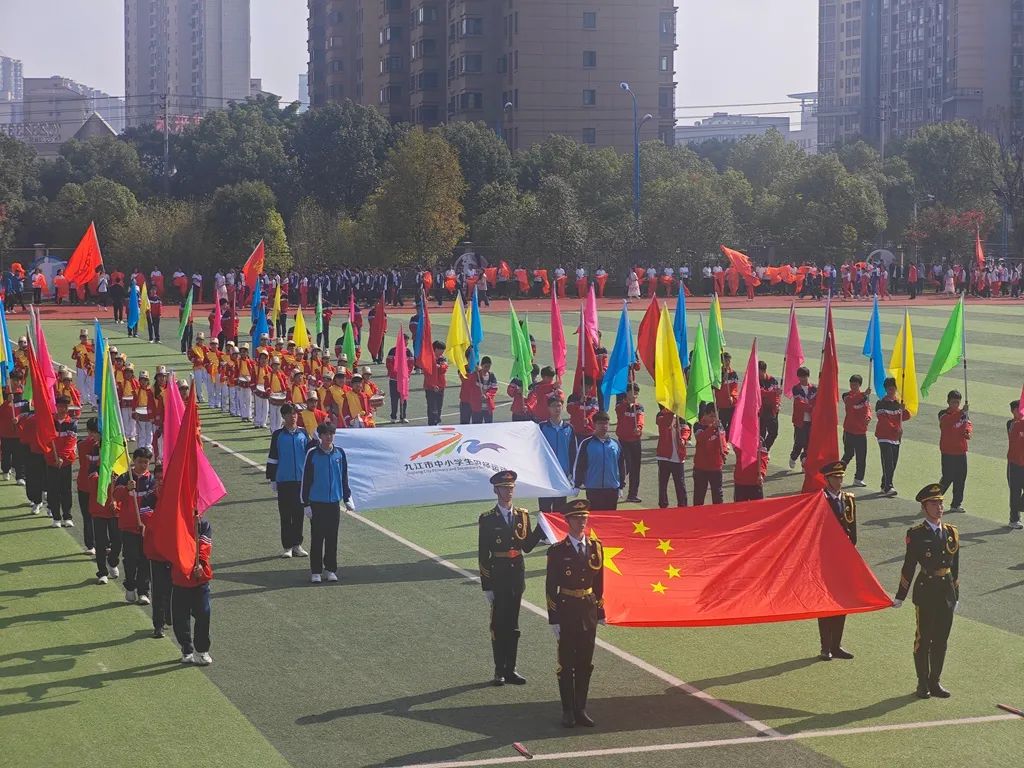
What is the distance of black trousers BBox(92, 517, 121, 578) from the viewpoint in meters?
16.6

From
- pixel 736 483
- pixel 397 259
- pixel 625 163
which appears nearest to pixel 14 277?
pixel 397 259

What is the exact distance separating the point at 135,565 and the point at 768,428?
43.0 ft

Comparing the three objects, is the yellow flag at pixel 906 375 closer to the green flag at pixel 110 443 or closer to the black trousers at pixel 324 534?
the black trousers at pixel 324 534

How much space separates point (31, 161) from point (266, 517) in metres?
85.4

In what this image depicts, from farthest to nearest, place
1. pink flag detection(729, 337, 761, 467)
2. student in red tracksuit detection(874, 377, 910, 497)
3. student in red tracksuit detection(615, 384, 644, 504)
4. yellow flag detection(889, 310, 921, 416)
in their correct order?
yellow flag detection(889, 310, 921, 416)
student in red tracksuit detection(874, 377, 910, 497)
student in red tracksuit detection(615, 384, 644, 504)
pink flag detection(729, 337, 761, 467)

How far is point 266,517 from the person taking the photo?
20.6 metres

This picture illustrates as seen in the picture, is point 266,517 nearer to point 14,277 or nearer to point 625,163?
point 14,277

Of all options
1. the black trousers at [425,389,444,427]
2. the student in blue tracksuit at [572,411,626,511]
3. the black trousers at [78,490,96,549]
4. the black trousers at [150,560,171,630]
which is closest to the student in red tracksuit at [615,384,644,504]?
the student in blue tracksuit at [572,411,626,511]

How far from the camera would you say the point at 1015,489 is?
65.3 feet

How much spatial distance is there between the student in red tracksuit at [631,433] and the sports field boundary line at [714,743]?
9.59 m

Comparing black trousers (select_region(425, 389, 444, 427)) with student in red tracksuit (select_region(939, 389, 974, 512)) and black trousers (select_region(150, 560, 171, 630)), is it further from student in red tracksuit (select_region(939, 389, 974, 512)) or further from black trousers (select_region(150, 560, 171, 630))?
black trousers (select_region(150, 560, 171, 630))

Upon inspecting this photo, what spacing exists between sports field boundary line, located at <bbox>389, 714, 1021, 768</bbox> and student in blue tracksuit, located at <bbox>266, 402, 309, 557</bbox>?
7.37m

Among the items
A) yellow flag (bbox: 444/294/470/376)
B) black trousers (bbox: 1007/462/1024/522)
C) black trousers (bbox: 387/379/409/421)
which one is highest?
yellow flag (bbox: 444/294/470/376)

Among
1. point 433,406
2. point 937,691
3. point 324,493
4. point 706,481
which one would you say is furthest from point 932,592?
point 433,406
